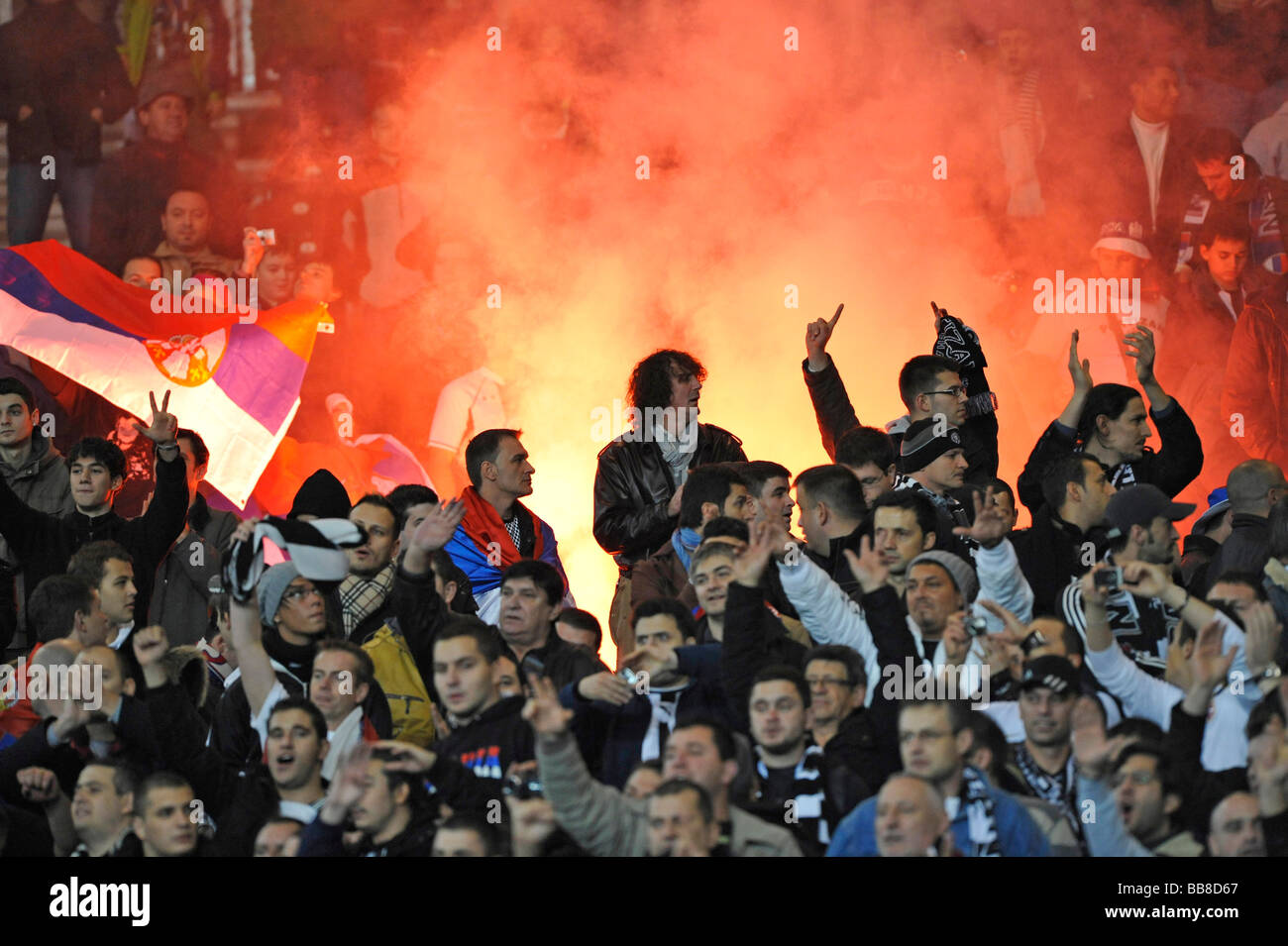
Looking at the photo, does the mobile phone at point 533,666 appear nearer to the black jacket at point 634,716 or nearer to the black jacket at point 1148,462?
the black jacket at point 634,716

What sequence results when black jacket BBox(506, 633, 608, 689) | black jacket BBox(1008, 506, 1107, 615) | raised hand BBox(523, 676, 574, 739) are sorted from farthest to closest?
black jacket BBox(1008, 506, 1107, 615) < black jacket BBox(506, 633, 608, 689) < raised hand BBox(523, 676, 574, 739)

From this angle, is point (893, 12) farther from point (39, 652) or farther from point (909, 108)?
point (39, 652)

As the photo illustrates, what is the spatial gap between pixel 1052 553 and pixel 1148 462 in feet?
2.68

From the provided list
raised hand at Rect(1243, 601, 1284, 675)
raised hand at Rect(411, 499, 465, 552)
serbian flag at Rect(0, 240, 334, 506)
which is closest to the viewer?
raised hand at Rect(1243, 601, 1284, 675)

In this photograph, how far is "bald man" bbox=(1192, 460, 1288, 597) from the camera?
19.7 ft

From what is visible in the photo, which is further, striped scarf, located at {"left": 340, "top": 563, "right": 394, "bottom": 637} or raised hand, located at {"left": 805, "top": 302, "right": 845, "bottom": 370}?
raised hand, located at {"left": 805, "top": 302, "right": 845, "bottom": 370}

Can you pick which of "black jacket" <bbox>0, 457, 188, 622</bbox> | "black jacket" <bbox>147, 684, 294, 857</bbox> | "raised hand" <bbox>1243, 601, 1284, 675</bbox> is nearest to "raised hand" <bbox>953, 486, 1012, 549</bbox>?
"raised hand" <bbox>1243, 601, 1284, 675</bbox>

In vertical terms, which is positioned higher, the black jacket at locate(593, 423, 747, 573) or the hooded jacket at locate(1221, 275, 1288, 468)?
the hooded jacket at locate(1221, 275, 1288, 468)

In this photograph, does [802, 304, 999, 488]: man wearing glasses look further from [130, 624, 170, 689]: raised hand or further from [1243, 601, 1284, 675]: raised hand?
[130, 624, 170, 689]: raised hand

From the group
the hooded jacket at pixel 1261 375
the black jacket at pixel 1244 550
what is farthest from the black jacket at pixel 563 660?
the hooded jacket at pixel 1261 375

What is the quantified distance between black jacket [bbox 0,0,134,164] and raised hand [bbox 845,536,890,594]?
654 cm

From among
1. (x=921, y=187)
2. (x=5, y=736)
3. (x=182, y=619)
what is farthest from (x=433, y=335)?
(x=5, y=736)

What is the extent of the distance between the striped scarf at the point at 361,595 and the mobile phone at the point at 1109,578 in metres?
2.23

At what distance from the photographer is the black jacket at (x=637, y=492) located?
660cm
